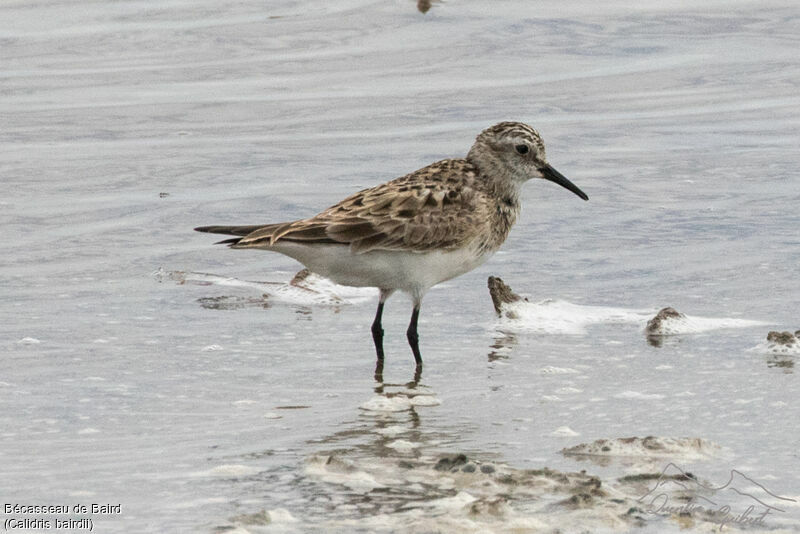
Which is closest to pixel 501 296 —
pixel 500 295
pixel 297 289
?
pixel 500 295

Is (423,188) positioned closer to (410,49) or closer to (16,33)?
(410,49)

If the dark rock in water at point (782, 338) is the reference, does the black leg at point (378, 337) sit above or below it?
below

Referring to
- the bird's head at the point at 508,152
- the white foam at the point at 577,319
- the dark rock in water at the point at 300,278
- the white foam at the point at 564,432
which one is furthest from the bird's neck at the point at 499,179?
the white foam at the point at 564,432

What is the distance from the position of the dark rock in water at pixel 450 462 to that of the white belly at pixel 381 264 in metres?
2.41

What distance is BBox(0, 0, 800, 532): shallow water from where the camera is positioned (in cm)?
599

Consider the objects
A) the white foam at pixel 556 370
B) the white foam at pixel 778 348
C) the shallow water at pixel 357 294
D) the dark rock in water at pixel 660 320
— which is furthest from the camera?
the dark rock in water at pixel 660 320

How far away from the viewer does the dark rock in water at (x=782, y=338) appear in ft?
24.8

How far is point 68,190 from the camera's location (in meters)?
11.5

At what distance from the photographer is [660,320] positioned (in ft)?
26.6

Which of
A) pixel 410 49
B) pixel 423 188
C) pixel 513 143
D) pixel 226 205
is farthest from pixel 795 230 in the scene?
pixel 410 49

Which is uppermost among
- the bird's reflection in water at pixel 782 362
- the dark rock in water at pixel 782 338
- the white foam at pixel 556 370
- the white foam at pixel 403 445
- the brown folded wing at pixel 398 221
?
the brown folded wing at pixel 398 221

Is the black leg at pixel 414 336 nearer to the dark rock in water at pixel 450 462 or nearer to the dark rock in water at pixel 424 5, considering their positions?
the dark rock in water at pixel 450 462

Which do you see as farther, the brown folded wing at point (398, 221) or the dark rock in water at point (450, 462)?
the brown folded wing at point (398, 221)

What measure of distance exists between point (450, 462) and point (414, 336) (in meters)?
2.26
